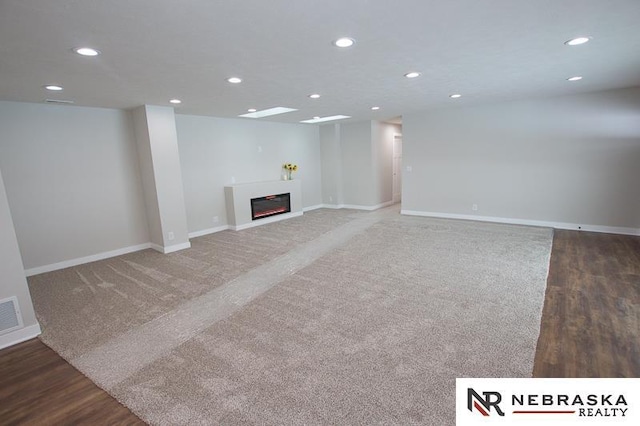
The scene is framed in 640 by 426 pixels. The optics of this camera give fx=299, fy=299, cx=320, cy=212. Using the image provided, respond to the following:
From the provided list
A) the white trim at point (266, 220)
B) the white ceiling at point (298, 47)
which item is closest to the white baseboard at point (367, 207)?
the white trim at point (266, 220)

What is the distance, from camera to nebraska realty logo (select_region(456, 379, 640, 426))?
5.49ft

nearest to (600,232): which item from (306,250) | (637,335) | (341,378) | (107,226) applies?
(637,335)

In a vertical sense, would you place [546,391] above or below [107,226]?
below

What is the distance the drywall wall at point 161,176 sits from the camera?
15.7ft

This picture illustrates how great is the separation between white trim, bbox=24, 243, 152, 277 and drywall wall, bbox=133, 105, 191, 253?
29 cm

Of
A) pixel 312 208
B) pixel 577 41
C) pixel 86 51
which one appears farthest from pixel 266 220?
pixel 577 41

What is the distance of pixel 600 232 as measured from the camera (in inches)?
210

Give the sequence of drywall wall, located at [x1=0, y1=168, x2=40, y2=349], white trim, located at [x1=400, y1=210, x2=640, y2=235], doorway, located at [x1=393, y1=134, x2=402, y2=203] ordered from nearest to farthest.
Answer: drywall wall, located at [x1=0, y1=168, x2=40, y2=349], white trim, located at [x1=400, y1=210, x2=640, y2=235], doorway, located at [x1=393, y1=134, x2=402, y2=203]

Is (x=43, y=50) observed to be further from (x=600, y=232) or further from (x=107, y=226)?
(x=600, y=232)

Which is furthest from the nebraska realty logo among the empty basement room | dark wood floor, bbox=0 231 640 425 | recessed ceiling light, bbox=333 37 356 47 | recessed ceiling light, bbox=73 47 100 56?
recessed ceiling light, bbox=73 47 100 56

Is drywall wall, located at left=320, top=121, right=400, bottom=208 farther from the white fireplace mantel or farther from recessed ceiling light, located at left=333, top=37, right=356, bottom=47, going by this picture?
recessed ceiling light, located at left=333, top=37, right=356, bottom=47

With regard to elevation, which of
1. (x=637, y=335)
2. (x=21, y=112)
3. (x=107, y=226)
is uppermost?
(x=21, y=112)

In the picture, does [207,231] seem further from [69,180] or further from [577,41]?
[577,41]

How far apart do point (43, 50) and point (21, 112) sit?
8.62 ft
